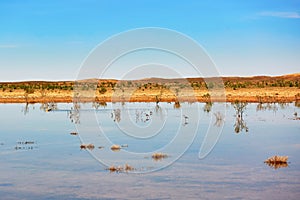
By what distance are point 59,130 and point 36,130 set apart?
0.81 meters

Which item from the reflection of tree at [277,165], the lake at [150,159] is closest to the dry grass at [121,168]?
the lake at [150,159]

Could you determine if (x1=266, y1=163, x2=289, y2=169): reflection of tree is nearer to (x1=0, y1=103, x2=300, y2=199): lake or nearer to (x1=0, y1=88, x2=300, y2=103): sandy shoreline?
(x1=0, y1=103, x2=300, y2=199): lake

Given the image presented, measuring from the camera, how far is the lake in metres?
8.92

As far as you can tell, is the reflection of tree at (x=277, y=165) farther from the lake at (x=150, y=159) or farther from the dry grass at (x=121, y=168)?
the dry grass at (x=121, y=168)

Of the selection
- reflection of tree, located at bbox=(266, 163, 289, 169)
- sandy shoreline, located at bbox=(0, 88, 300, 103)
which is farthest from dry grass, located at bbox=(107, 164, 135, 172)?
sandy shoreline, located at bbox=(0, 88, 300, 103)

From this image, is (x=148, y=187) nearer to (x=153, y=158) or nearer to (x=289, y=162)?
(x=153, y=158)

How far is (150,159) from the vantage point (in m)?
12.0

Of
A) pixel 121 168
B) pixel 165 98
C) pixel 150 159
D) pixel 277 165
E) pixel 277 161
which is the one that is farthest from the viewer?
pixel 165 98

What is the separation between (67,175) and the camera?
1017 centimetres

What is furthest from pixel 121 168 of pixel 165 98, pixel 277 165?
pixel 165 98

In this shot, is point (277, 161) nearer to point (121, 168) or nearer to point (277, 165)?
point (277, 165)

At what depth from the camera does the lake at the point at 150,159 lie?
892 cm

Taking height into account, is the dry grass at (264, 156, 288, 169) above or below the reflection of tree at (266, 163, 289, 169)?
above

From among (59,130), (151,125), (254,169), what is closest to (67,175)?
(254,169)
